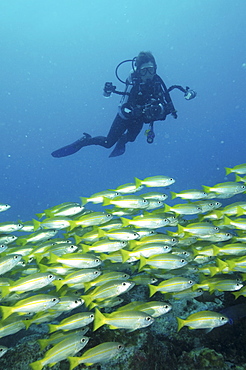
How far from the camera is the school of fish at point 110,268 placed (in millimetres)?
3244

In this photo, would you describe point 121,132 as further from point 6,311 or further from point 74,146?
point 6,311

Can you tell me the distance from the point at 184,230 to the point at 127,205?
3.76ft

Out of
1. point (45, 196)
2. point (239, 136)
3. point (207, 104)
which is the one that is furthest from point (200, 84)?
point (45, 196)

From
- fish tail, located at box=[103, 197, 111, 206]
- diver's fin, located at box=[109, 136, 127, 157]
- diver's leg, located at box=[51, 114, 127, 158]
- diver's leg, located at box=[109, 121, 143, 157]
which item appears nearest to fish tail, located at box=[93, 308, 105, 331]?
fish tail, located at box=[103, 197, 111, 206]

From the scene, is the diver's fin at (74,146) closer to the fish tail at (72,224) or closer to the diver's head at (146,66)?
the diver's head at (146,66)

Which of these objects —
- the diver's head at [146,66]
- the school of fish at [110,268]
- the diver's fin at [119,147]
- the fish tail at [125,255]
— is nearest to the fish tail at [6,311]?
the school of fish at [110,268]

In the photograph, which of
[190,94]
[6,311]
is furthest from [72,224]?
[190,94]

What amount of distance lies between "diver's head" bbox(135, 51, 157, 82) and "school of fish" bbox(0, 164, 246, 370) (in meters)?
6.46

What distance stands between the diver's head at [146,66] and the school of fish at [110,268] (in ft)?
21.2

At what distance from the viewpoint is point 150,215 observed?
180 inches

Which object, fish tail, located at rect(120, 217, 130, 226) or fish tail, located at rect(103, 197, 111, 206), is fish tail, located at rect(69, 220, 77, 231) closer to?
fish tail, located at rect(103, 197, 111, 206)

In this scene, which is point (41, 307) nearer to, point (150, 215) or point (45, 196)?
point (150, 215)

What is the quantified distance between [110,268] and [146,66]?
8364 mm

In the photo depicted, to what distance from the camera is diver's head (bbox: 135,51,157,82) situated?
33.9ft
